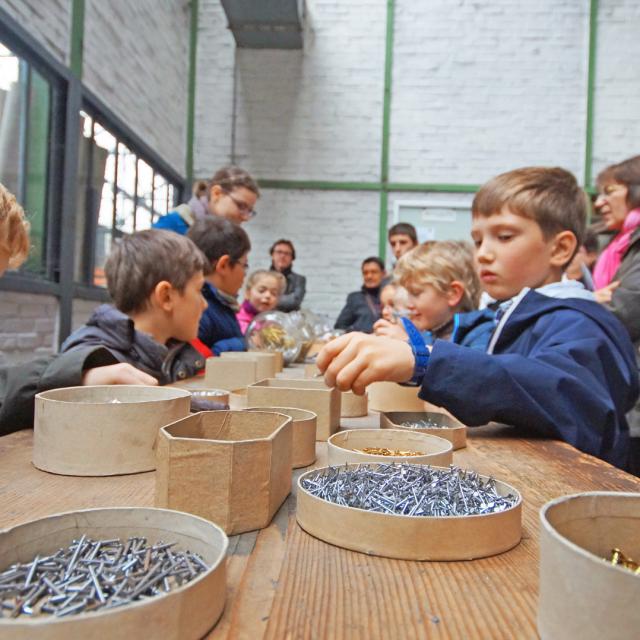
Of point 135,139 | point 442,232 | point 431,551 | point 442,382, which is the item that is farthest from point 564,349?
point 442,232

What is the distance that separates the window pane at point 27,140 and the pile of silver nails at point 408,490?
314 cm

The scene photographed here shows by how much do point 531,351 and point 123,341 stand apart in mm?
1026

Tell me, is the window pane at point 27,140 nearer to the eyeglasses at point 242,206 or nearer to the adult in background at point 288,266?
the eyeglasses at point 242,206

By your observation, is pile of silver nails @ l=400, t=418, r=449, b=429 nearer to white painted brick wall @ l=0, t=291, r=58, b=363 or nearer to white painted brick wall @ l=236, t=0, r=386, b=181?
white painted brick wall @ l=0, t=291, r=58, b=363

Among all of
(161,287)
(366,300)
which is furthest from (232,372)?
(366,300)

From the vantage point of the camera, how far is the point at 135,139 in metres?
4.92

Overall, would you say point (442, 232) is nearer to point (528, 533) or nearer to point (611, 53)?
point (611, 53)

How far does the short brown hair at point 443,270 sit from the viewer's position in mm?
2223

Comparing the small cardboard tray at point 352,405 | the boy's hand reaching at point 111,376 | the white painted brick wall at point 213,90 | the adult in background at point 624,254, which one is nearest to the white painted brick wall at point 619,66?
the white painted brick wall at point 213,90

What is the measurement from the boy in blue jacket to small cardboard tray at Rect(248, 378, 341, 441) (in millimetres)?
44

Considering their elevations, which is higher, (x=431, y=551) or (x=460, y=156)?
(x=460, y=156)

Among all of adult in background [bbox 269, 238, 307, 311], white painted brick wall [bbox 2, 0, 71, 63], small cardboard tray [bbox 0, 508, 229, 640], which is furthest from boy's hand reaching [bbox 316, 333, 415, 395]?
adult in background [bbox 269, 238, 307, 311]

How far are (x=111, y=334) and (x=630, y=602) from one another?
143 centimetres

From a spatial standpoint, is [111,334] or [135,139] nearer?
[111,334]
